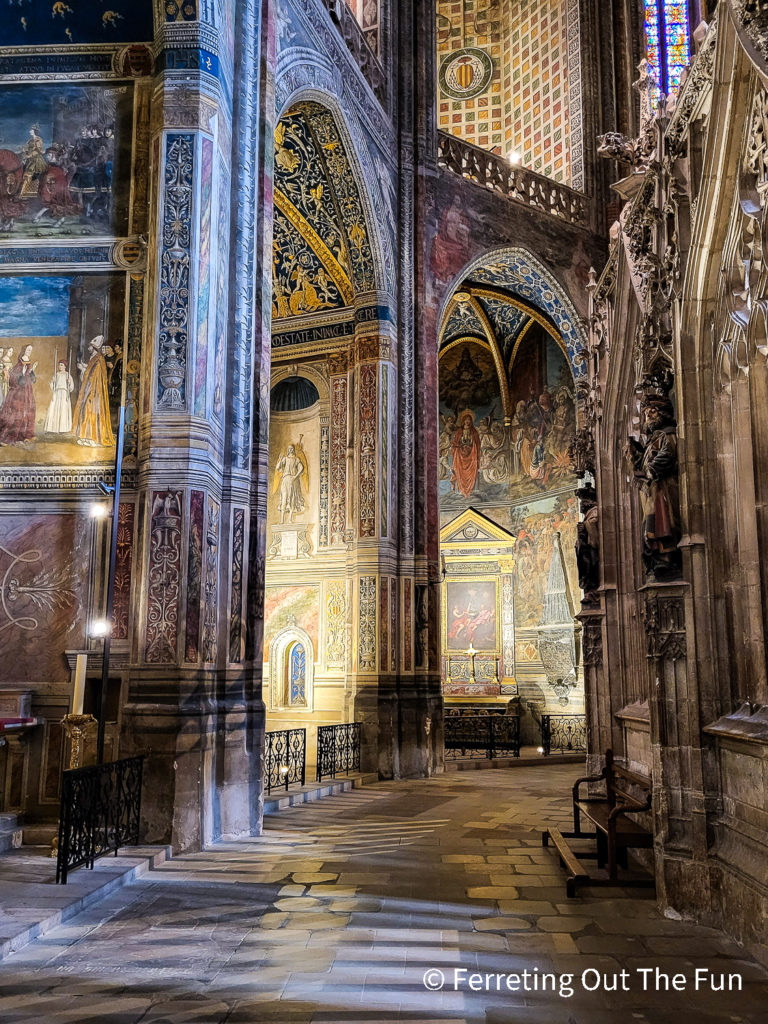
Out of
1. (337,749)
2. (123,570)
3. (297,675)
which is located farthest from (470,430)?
(123,570)

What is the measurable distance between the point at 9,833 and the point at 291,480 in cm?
1045

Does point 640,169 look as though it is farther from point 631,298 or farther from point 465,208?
point 465,208

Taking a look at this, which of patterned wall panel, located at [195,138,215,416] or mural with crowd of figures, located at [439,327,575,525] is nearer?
patterned wall panel, located at [195,138,215,416]

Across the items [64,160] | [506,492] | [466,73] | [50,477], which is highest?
[466,73]

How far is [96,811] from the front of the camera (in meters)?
6.37

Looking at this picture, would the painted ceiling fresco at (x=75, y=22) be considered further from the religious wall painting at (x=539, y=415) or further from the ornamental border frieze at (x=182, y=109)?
the religious wall painting at (x=539, y=415)

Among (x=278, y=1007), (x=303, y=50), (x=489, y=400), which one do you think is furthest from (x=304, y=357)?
(x=278, y=1007)

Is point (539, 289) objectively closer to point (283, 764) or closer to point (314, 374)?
point (314, 374)

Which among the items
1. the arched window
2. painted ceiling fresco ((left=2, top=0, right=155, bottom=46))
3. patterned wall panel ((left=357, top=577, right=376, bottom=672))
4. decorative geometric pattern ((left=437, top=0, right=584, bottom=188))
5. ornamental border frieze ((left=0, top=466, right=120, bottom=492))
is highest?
decorative geometric pattern ((left=437, top=0, right=584, bottom=188))

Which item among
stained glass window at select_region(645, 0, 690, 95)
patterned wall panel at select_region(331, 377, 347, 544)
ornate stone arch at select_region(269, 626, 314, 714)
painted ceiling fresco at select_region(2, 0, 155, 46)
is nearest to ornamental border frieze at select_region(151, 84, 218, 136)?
painted ceiling fresco at select_region(2, 0, 155, 46)

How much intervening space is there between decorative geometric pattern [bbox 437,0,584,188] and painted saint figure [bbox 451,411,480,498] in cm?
648

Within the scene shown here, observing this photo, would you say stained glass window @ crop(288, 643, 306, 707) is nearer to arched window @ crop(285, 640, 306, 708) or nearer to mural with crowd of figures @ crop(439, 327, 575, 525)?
arched window @ crop(285, 640, 306, 708)

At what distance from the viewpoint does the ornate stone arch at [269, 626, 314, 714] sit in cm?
1620

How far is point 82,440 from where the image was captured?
27.6ft
